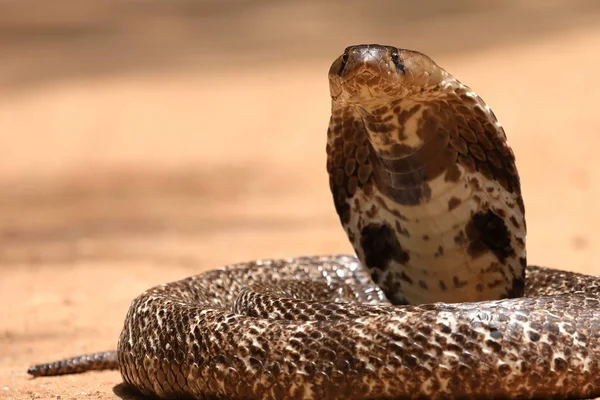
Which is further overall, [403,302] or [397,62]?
[403,302]

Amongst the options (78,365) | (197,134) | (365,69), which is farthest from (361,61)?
(197,134)

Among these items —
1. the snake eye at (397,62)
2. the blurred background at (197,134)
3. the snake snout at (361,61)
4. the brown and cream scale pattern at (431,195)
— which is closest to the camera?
the snake snout at (361,61)

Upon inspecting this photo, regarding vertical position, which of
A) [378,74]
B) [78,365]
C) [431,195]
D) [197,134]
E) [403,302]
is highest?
[197,134]

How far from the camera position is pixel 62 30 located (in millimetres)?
26609

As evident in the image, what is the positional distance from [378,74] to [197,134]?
14.1 meters

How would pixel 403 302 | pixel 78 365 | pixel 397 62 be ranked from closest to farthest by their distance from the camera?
pixel 397 62 → pixel 403 302 → pixel 78 365

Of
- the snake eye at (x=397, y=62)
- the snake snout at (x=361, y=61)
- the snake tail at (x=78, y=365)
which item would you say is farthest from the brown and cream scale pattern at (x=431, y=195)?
the snake tail at (x=78, y=365)

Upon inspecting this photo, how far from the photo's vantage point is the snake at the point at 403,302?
4.63 metres

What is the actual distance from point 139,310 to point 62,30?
71.5 ft

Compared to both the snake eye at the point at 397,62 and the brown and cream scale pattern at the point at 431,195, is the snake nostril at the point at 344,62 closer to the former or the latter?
the snake eye at the point at 397,62

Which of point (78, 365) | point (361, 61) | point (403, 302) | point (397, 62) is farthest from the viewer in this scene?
point (78, 365)

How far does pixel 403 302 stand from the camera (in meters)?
6.18

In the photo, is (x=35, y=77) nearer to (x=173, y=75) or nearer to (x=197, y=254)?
(x=173, y=75)

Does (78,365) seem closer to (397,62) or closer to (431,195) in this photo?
(431,195)
